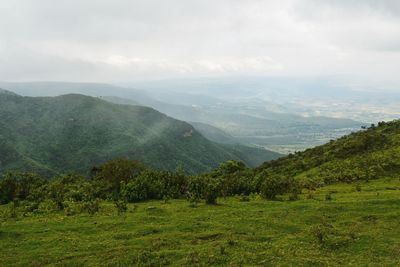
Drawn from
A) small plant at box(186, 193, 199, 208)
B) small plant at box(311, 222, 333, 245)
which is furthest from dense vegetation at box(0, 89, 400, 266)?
small plant at box(186, 193, 199, 208)

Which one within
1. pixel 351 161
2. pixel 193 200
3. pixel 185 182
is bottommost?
pixel 193 200

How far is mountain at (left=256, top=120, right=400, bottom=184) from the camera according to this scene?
39.2 m

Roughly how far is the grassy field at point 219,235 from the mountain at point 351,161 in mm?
11719

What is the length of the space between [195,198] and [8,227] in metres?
13.7

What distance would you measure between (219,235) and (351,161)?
30.2m

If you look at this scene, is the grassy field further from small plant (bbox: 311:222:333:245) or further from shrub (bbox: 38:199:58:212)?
shrub (bbox: 38:199:58:212)

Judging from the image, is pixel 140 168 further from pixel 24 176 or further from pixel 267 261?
pixel 267 261

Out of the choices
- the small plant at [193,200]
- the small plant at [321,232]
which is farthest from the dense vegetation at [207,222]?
the small plant at [193,200]

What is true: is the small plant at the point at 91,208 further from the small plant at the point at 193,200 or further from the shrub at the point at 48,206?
the small plant at the point at 193,200

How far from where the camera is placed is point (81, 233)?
21812mm

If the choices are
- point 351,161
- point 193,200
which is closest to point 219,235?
point 193,200

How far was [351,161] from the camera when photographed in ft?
147

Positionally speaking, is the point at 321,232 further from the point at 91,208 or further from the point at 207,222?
the point at 91,208

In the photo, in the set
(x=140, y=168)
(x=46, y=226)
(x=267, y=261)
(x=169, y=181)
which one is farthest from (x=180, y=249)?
(x=140, y=168)
